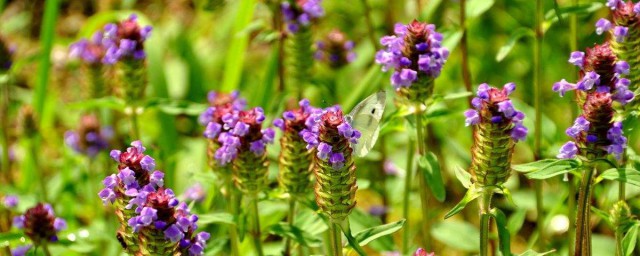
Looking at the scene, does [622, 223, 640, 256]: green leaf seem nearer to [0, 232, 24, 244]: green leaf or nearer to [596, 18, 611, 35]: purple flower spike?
[596, 18, 611, 35]: purple flower spike

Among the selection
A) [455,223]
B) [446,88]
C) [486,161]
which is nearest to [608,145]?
[486,161]

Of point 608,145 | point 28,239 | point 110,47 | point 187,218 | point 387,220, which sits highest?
point 110,47

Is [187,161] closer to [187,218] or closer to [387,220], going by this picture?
[387,220]

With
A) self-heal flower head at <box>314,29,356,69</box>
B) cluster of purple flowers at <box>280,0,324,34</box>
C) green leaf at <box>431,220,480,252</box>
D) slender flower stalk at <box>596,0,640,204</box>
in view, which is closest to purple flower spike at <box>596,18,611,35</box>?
slender flower stalk at <box>596,0,640,204</box>

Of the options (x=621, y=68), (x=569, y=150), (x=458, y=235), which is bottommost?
(x=458, y=235)

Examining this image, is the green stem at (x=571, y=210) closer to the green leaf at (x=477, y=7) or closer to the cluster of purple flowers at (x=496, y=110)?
the cluster of purple flowers at (x=496, y=110)

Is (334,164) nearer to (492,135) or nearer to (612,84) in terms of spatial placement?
(492,135)

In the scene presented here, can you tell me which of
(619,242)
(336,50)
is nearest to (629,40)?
(619,242)
